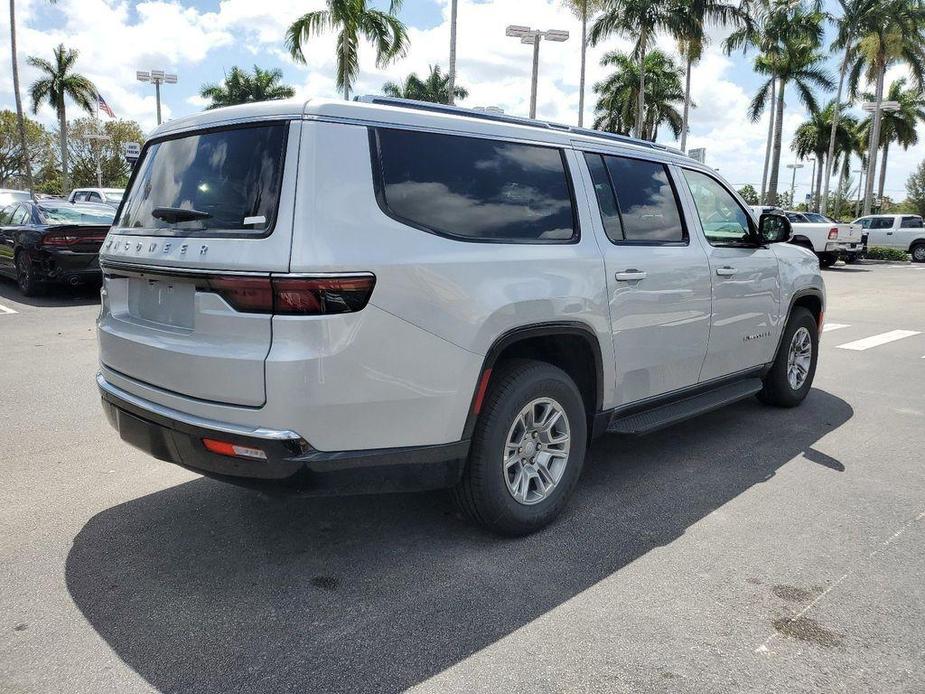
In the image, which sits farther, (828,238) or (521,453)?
(828,238)

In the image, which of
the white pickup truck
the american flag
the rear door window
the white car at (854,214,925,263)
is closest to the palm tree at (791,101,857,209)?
the white car at (854,214,925,263)

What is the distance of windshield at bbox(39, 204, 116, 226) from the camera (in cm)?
1136

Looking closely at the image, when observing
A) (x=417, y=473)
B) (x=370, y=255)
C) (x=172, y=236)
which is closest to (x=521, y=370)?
(x=417, y=473)

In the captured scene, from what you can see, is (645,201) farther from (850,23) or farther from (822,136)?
(822,136)

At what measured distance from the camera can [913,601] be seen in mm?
3066

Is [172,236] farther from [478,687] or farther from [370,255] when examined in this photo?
[478,687]

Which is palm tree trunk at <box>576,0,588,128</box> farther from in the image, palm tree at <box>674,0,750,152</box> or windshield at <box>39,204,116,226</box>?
windshield at <box>39,204,116,226</box>

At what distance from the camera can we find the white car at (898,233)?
2911 centimetres

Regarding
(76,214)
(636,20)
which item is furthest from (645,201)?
(636,20)

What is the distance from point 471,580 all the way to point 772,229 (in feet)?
11.5

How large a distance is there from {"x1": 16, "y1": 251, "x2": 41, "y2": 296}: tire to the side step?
10.3 m

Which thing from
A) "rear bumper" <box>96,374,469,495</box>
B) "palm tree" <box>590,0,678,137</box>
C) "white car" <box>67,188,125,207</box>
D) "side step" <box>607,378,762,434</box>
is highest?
"palm tree" <box>590,0,678,137</box>

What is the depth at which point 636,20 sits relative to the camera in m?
29.8

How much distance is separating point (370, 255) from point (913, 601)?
2.61 meters
